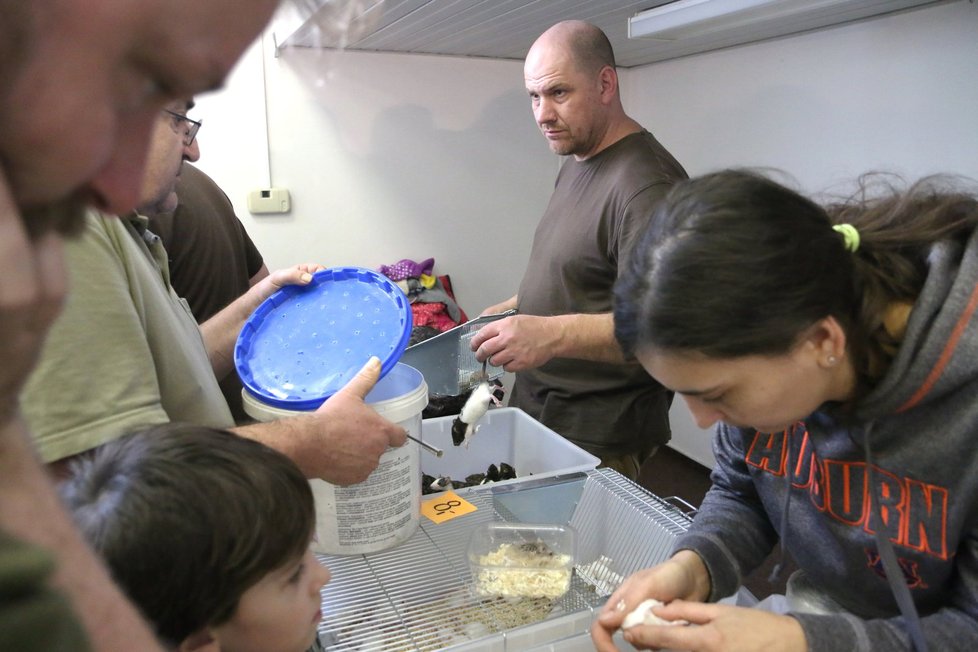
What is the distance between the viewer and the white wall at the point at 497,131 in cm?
236

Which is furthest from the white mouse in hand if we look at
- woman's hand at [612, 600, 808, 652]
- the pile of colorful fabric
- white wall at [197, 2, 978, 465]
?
the pile of colorful fabric

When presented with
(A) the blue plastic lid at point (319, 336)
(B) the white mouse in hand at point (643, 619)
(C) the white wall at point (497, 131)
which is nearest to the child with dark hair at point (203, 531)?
(A) the blue plastic lid at point (319, 336)

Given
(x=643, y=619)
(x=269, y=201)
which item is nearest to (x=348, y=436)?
(x=643, y=619)

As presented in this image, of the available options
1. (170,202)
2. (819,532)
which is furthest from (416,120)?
(819,532)

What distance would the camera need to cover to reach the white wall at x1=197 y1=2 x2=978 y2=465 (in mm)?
2363

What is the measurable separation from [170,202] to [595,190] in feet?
3.57

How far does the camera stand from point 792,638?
0.80 meters

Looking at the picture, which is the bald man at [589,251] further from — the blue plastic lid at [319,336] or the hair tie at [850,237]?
the hair tie at [850,237]

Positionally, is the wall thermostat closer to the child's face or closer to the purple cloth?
the purple cloth

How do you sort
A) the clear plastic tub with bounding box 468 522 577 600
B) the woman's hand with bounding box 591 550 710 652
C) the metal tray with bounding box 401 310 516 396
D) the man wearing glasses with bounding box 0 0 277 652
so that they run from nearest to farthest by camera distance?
1. the man wearing glasses with bounding box 0 0 277 652
2. the woman's hand with bounding box 591 550 710 652
3. the clear plastic tub with bounding box 468 522 577 600
4. the metal tray with bounding box 401 310 516 396

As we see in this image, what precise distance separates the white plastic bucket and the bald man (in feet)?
1.94

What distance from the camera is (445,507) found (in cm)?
120

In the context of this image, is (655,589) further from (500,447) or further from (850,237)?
(500,447)

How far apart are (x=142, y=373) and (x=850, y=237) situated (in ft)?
2.81
